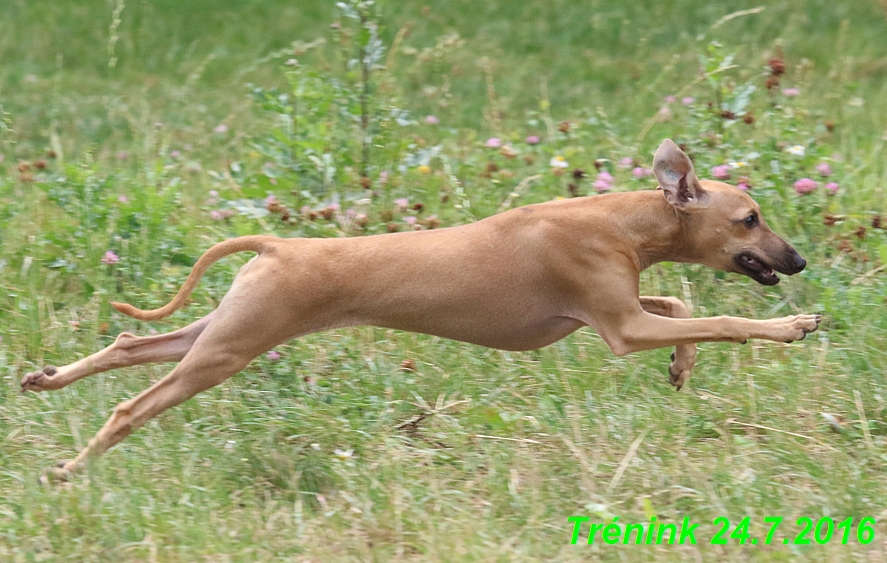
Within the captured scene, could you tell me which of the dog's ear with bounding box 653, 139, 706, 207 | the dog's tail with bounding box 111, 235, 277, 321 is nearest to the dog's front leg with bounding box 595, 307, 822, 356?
the dog's ear with bounding box 653, 139, 706, 207

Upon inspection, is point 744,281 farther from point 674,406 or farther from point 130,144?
point 130,144

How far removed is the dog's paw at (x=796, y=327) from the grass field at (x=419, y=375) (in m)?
0.45

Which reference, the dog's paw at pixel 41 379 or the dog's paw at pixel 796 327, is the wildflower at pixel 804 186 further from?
the dog's paw at pixel 41 379

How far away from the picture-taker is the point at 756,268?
5312 mm

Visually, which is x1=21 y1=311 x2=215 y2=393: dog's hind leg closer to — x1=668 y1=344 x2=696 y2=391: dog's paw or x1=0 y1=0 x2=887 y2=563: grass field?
x1=0 y1=0 x2=887 y2=563: grass field

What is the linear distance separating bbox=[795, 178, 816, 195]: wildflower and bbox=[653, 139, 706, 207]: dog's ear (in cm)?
144

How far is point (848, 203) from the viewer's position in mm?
7000

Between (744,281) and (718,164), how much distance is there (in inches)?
27.7

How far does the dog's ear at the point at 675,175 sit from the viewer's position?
203 inches

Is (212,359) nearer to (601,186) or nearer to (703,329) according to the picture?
(703,329)

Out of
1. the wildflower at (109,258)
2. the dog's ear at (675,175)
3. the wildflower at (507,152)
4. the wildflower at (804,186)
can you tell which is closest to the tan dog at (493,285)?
the dog's ear at (675,175)

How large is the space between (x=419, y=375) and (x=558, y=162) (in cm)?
189

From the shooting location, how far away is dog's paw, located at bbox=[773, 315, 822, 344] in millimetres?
4992

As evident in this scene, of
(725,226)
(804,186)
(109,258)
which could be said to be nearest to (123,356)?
(109,258)
